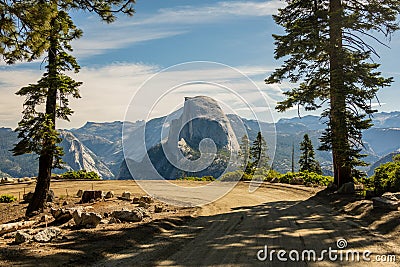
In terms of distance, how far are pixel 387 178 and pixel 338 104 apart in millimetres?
3929

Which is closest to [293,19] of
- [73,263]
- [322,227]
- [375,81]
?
[375,81]

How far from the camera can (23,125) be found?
15.1 meters

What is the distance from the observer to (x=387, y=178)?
44.2 feet

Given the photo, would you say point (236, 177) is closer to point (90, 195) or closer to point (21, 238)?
point (90, 195)

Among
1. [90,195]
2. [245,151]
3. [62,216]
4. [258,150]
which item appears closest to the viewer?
[62,216]

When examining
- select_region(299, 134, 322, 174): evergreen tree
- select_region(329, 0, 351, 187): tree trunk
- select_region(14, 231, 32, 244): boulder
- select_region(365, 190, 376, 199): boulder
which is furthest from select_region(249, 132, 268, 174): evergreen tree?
select_region(14, 231, 32, 244): boulder

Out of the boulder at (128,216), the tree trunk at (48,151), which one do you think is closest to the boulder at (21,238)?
the boulder at (128,216)

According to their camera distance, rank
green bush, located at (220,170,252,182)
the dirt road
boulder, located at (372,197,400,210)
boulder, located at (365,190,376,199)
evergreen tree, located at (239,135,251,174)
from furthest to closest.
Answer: green bush, located at (220,170,252,182)
evergreen tree, located at (239,135,251,174)
boulder, located at (365,190,376,199)
boulder, located at (372,197,400,210)
the dirt road

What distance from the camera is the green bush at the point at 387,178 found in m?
12.8

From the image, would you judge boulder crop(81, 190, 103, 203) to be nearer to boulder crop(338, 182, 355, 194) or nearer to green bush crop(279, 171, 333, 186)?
boulder crop(338, 182, 355, 194)

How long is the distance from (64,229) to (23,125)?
24.2 ft

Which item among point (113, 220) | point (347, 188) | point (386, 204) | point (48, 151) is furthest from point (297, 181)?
point (48, 151)

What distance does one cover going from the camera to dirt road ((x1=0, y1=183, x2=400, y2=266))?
256 inches

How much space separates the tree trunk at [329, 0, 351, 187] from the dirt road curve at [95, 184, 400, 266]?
4848mm
